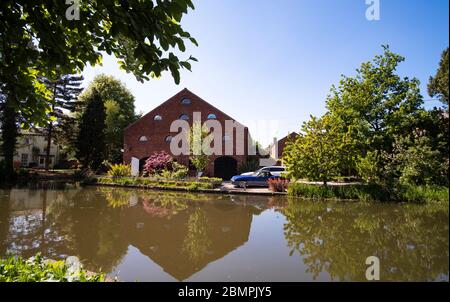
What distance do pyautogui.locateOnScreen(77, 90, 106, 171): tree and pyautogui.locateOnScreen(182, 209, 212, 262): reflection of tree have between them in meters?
23.1

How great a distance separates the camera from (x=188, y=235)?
8.26 metres

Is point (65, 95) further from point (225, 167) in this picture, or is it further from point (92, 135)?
point (225, 167)

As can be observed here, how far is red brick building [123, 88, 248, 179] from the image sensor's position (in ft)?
87.1

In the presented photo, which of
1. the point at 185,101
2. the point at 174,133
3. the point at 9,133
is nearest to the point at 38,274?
the point at 174,133

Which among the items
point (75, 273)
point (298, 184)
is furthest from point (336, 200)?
point (75, 273)

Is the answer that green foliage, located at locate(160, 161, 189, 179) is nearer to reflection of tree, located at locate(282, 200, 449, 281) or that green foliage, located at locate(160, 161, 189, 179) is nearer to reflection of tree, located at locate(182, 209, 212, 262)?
reflection of tree, located at locate(182, 209, 212, 262)

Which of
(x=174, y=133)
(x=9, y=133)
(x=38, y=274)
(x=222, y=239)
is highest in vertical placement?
(x=174, y=133)

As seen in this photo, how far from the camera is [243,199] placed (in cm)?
1619

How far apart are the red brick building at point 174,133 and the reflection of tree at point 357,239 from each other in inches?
578

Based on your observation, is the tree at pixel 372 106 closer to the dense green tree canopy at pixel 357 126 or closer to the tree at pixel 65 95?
the dense green tree canopy at pixel 357 126

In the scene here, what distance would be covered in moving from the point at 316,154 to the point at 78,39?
1523 centimetres

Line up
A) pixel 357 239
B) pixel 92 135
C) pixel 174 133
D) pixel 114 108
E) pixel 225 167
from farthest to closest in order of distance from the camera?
pixel 114 108, pixel 92 135, pixel 174 133, pixel 225 167, pixel 357 239
